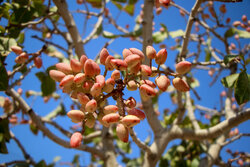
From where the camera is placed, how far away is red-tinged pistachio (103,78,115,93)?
1.80 feet

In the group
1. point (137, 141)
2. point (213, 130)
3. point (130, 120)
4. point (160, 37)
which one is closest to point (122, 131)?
point (130, 120)

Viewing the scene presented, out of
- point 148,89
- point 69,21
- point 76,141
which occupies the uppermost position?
point 69,21

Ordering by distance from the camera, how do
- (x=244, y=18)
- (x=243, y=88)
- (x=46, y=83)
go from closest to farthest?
(x=243, y=88), (x=46, y=83), (x=244, y=18)

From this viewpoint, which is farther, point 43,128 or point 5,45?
point 43,128

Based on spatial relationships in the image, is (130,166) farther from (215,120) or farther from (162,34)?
(162,34)

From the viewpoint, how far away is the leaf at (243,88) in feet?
2.72

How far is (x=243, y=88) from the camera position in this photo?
84 cm

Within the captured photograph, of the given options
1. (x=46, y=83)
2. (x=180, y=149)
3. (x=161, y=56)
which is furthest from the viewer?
(x=180, y=149)

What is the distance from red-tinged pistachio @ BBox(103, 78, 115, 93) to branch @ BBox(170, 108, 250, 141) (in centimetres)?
69

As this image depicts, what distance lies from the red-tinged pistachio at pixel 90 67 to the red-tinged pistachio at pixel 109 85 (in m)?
0.05

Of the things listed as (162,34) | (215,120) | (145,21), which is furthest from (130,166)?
(145,21)

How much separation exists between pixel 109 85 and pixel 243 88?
1.91 feet

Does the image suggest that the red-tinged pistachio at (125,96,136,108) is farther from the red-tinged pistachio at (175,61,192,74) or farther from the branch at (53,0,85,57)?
the branch at (53,0,85,57)

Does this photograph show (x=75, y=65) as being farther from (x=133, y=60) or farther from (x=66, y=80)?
(x=133, y=60)
